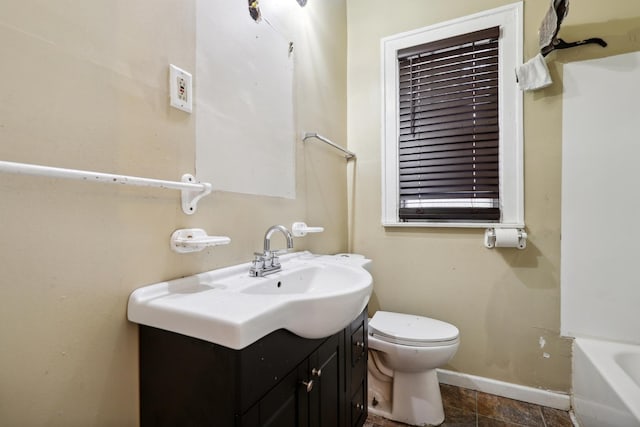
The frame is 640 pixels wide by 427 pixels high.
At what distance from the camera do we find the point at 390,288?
1.81 metres

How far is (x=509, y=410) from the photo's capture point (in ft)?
4.72

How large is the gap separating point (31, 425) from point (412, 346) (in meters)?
1.26

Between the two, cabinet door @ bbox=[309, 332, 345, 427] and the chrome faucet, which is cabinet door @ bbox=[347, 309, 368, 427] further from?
the chrome faucet

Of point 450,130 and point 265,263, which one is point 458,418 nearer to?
point 265,263

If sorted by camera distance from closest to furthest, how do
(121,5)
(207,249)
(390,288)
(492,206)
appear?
(121,5)
(207,249)
(492,206)
(390,288)

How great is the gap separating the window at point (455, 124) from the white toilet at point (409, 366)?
2.14 ft

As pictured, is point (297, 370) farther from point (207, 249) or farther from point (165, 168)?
point (165, 168)

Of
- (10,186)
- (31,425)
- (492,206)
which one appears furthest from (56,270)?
(492,206)

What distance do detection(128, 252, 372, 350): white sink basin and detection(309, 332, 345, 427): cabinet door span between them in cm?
17

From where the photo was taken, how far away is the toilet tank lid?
1.30 metres

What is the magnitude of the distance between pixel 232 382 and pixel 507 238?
4.90 feet

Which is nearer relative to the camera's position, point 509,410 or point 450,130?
point 509,410

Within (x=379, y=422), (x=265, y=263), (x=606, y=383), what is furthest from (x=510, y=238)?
(x=265, y=263)

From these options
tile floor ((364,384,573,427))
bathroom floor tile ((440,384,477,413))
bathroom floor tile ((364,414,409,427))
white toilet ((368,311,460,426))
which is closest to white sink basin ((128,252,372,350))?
white toilet ((368,311,460,426))
